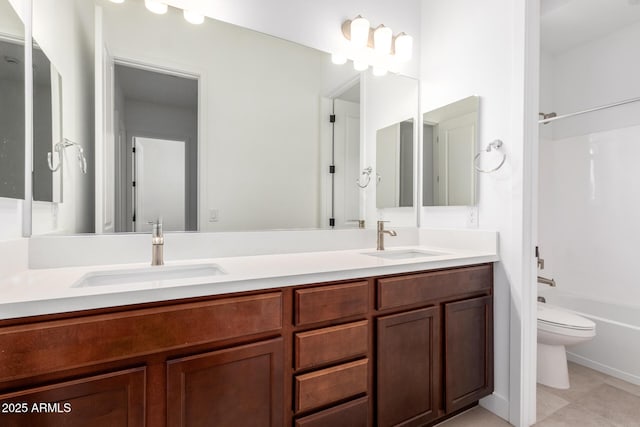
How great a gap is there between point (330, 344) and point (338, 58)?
158cm

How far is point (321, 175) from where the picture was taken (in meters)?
1.88

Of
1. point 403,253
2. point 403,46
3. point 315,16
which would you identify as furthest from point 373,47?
point 403,253

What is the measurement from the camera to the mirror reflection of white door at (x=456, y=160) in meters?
1.91

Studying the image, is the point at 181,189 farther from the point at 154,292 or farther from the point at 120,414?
the point at 120,414

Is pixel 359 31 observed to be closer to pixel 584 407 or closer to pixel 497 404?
pixel 497 404

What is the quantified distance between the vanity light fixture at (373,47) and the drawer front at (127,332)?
5.02ft

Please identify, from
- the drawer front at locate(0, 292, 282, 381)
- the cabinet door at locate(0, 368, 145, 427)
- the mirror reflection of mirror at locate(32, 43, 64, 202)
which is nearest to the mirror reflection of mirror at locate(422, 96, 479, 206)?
the drawer front at locate(0, 292, 282, 381)

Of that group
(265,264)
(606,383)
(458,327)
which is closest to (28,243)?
(265,264)

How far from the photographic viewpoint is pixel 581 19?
2336 mm

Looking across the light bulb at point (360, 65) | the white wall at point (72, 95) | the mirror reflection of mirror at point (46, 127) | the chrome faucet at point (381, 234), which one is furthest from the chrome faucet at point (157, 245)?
the light bulb at point (360, 65)

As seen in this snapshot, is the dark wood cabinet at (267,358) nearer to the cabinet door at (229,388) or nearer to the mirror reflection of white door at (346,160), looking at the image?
the cabinet door at (229,388)

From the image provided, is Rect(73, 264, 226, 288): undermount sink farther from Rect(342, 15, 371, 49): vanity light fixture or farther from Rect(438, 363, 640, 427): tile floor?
Rect(342, 15, 371, 49): vanity light fixture

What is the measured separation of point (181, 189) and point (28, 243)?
58cm

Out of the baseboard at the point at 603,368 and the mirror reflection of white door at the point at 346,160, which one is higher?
the mirror reflection of white door at the point at 346,160
